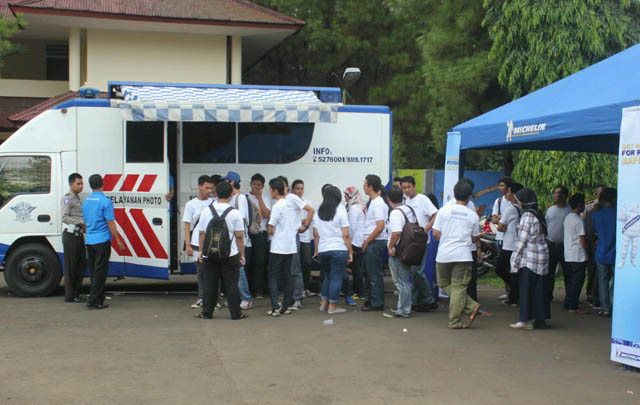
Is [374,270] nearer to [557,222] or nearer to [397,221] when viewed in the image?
[397,221]

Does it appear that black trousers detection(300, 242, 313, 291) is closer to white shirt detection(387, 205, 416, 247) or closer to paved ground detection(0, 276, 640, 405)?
paved ground detection(0, 276, 640, 405)

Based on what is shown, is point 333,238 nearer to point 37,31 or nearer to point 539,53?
point 539,53

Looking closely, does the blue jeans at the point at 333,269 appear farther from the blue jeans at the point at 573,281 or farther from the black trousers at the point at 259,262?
the blue jeans at the point at 573,281

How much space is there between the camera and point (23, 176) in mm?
10430

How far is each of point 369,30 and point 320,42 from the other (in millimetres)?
1866

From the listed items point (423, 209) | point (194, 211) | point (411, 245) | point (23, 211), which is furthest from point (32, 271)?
point (423, 209)

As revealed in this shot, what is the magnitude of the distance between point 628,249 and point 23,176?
27.1ft

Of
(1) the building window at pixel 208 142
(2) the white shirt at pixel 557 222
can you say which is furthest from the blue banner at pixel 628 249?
(1) the building window at pixel 208 142

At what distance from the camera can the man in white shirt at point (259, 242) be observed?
408 inches

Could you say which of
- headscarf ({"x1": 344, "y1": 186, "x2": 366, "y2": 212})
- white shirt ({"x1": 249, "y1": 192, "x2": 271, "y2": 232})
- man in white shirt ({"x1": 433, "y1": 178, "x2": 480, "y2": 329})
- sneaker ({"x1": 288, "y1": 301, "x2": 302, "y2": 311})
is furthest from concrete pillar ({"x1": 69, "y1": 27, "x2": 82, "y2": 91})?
man in white shirt ({"x1": 433, "y1": 178, "x2": 480, "y2": 329})

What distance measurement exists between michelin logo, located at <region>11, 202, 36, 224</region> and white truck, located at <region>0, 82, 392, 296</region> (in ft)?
0.05

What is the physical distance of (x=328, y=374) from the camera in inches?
249

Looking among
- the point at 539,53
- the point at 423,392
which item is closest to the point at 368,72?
the point at 539,53

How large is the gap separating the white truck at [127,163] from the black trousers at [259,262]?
942 mm
